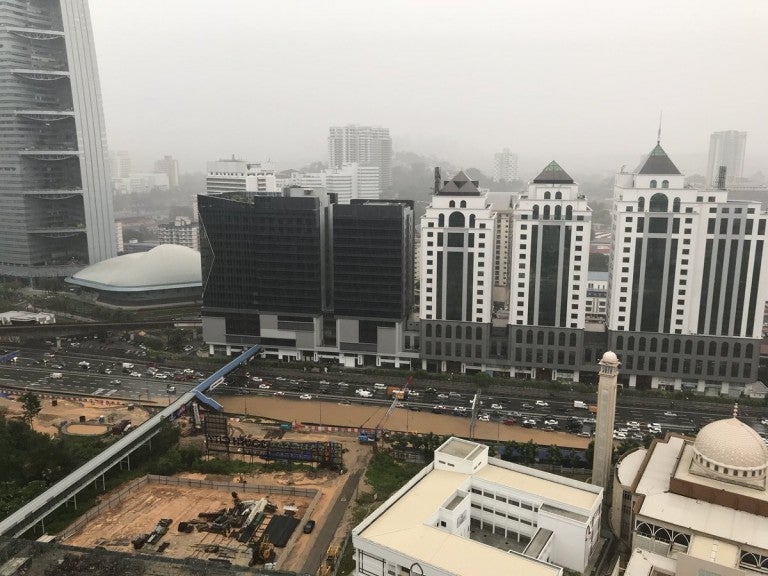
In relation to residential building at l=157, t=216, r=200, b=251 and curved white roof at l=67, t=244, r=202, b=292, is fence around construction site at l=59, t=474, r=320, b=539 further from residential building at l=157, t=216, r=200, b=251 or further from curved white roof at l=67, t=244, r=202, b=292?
residential building at l=157, t=216, r=200, b=251

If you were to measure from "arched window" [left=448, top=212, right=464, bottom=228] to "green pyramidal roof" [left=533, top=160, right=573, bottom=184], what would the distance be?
951 cm

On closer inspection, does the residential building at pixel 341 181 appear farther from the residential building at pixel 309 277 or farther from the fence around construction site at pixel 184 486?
the fence around construction site at pixel 184 486

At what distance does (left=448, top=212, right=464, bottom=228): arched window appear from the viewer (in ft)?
242

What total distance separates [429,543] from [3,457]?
35.6m

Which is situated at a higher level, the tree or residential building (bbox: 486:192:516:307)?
residential building (bbox: 486:192:516:307)

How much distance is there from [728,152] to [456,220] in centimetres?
7984

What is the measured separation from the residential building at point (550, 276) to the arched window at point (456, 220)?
616 cm

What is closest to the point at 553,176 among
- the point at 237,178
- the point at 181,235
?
the point at 237,178

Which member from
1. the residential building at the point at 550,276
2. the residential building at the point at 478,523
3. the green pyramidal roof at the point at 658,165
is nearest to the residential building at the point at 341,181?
the residential building at the point at 550,276

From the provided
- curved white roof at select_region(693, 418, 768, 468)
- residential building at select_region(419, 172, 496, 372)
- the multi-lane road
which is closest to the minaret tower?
curved white roof at select_region(693, 418, 768, 468)

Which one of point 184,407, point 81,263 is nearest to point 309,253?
point 184,407

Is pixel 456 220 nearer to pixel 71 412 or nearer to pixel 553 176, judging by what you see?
pixel 553 176

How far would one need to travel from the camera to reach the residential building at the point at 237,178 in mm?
137750

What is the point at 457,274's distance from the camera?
2958 inches
